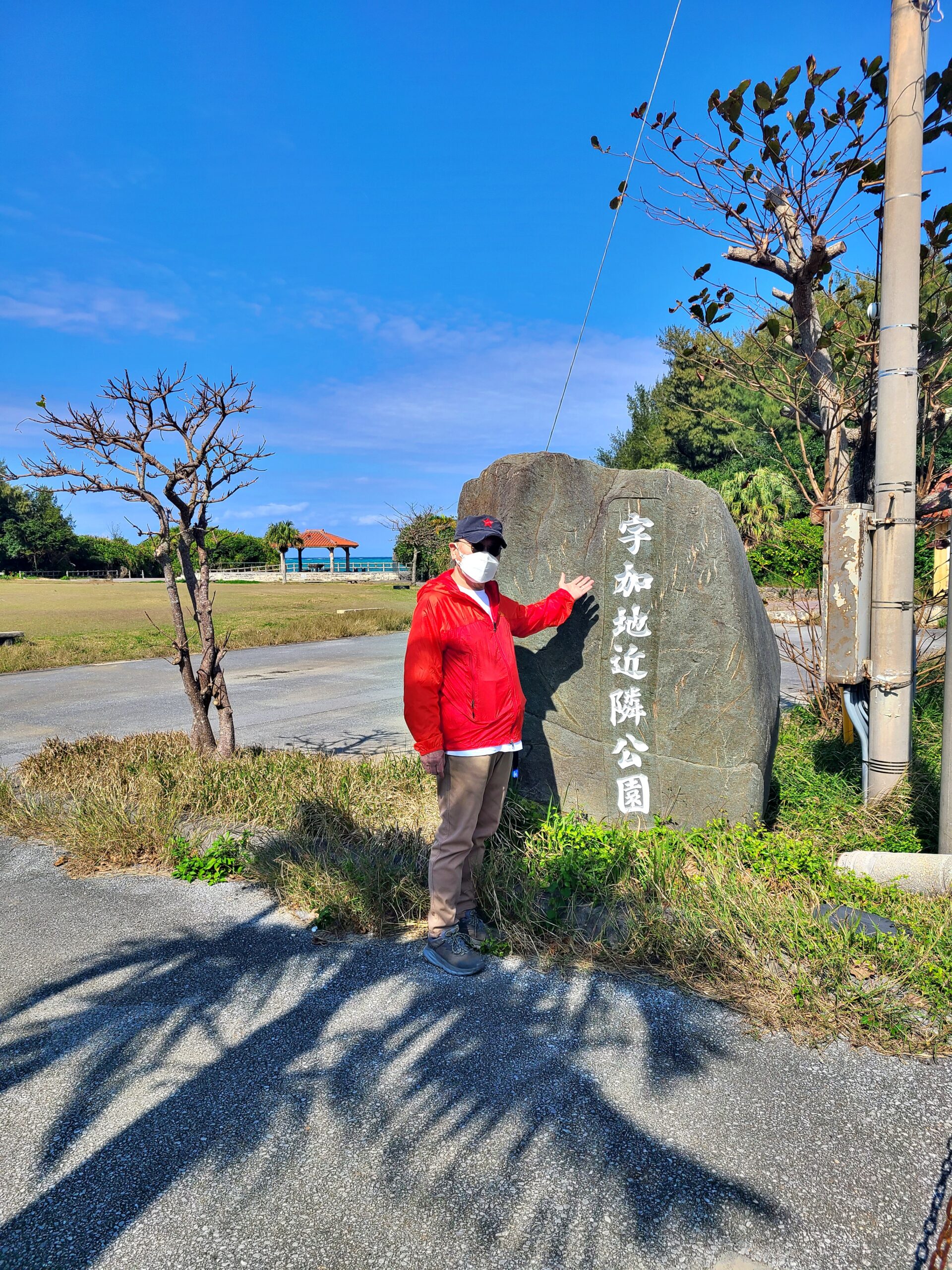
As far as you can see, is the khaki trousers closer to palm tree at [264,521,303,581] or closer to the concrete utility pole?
the concrete utility pole

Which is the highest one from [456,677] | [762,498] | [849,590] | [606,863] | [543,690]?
[762,498]

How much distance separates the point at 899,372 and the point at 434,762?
303 cm

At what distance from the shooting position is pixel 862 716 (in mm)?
4301

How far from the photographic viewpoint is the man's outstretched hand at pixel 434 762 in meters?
3.16

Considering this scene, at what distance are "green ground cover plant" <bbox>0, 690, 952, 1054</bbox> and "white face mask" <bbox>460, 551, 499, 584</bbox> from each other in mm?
1377

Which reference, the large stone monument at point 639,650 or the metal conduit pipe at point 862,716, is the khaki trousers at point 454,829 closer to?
the large stone monument at point 639,650

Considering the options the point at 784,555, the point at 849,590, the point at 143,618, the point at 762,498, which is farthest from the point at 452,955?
the point at 143,618

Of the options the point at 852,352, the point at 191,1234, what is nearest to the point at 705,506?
the point at 852,352

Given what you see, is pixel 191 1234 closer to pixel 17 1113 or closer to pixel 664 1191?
pixel 17 1113

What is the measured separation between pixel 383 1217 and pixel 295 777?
11.3 ft

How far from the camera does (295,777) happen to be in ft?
17.0

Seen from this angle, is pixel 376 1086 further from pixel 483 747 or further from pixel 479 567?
pixel 479 567

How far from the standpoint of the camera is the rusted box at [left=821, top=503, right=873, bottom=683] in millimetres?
3965

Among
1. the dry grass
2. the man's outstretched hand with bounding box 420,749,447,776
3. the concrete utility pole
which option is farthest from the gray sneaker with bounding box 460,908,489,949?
the dry grass
